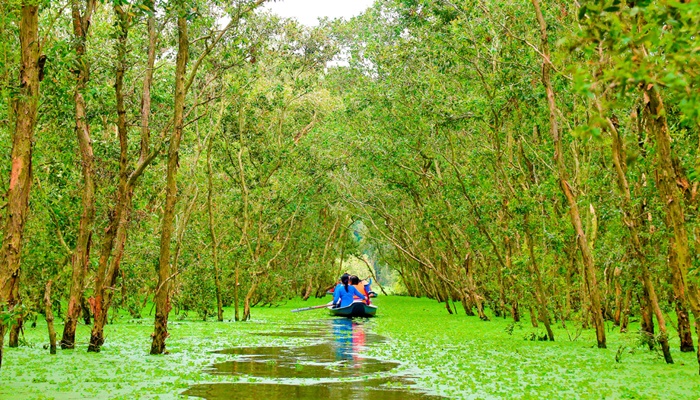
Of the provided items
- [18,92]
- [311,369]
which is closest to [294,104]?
[311,369]

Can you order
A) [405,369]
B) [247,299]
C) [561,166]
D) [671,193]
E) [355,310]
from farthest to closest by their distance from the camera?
[355,310], [247,299], [561,166], [405,369], [671,193]

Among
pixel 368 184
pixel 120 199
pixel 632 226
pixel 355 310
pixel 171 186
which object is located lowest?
pixel 355 310

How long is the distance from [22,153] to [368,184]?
2517 centimetres

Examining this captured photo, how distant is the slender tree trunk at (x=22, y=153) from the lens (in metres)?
8.02

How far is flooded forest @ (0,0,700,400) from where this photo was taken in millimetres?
8719

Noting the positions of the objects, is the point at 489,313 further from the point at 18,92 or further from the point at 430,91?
the point at 18,92

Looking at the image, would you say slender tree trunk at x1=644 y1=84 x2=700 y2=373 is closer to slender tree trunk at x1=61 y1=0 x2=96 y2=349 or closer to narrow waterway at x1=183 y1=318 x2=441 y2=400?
narrow waterway at x1=183 y1=318 x2=441 y2=400

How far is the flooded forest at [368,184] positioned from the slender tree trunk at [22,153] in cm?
3

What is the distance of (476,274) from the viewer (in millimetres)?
33938

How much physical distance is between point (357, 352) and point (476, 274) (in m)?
19.2

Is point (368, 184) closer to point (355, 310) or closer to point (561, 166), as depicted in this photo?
point (355, 310)

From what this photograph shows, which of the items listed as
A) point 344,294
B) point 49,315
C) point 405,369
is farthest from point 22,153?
point 344,294

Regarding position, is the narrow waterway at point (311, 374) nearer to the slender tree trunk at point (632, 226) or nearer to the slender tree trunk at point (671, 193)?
the slender tree trunk at point (671, 193)

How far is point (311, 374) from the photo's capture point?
11.8m
